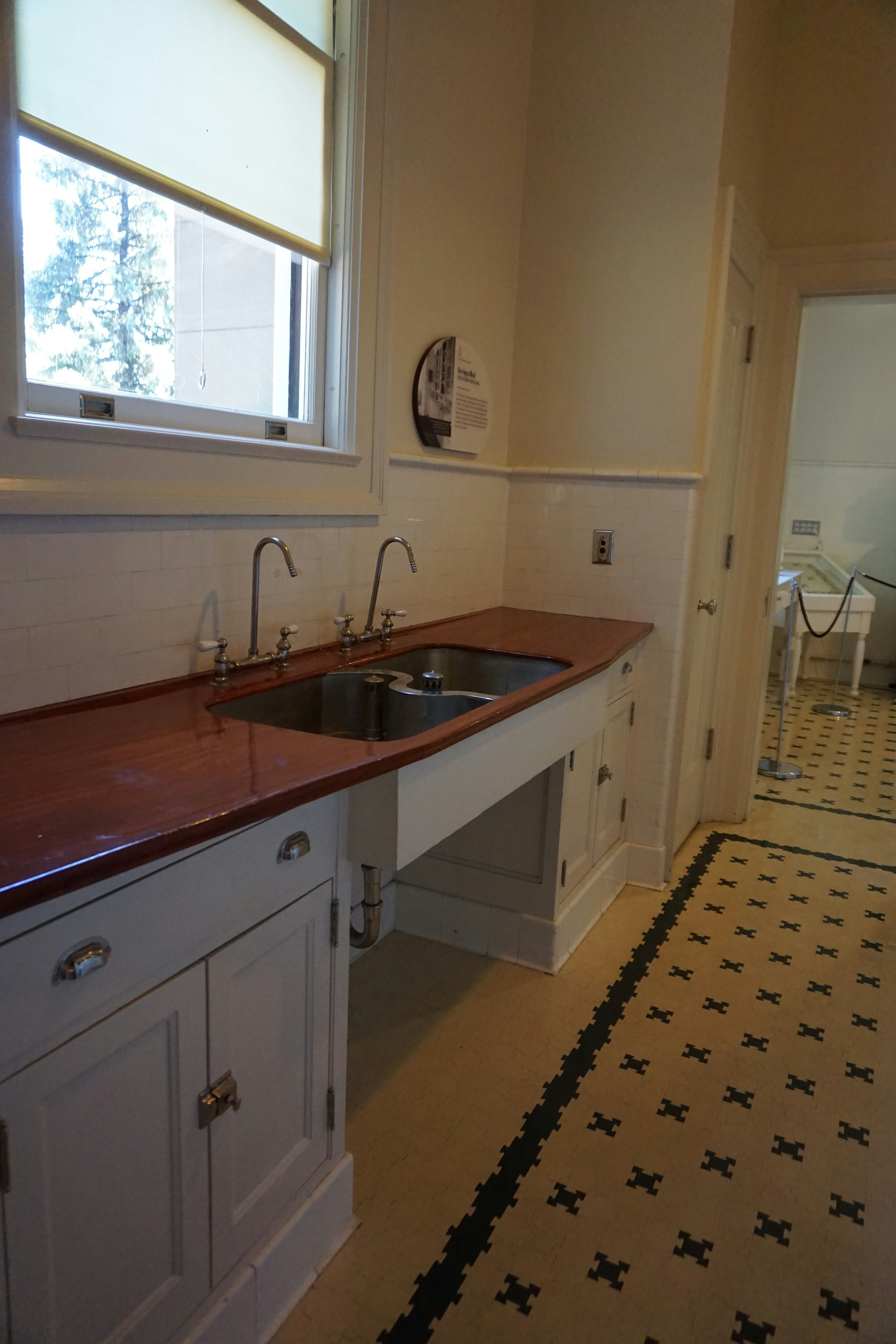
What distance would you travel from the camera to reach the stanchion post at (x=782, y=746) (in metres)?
4.91

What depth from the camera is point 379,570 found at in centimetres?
255

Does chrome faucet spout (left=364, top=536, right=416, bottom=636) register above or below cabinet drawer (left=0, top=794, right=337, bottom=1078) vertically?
above

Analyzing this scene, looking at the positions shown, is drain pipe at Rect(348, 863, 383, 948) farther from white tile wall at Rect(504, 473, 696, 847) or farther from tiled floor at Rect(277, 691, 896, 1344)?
white tile wall at Rect(504, 473, 696, 847)

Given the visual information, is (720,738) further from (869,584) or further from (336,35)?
(869,584)

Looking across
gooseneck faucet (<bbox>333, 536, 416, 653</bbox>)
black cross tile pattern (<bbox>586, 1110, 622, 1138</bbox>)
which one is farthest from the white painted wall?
black cross tile pattern (<bbox>586, 1110, 622, 1138</bbox>)

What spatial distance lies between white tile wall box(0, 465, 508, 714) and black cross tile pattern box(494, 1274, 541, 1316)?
53.9 inches

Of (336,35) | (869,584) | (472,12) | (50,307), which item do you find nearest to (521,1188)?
(50,307)

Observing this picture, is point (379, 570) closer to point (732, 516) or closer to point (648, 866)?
point (648, 866)

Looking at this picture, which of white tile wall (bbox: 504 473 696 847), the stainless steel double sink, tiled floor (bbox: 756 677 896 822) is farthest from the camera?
tiled floor (bbox: 756 677 896 822)

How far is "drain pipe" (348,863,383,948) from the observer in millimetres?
2000

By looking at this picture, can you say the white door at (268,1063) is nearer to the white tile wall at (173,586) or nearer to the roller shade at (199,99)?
the white tile wall at (173,586)

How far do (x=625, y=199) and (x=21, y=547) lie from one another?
2.53 meters

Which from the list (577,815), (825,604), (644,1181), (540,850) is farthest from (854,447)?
(644,1181)

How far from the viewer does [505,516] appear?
3592mm
